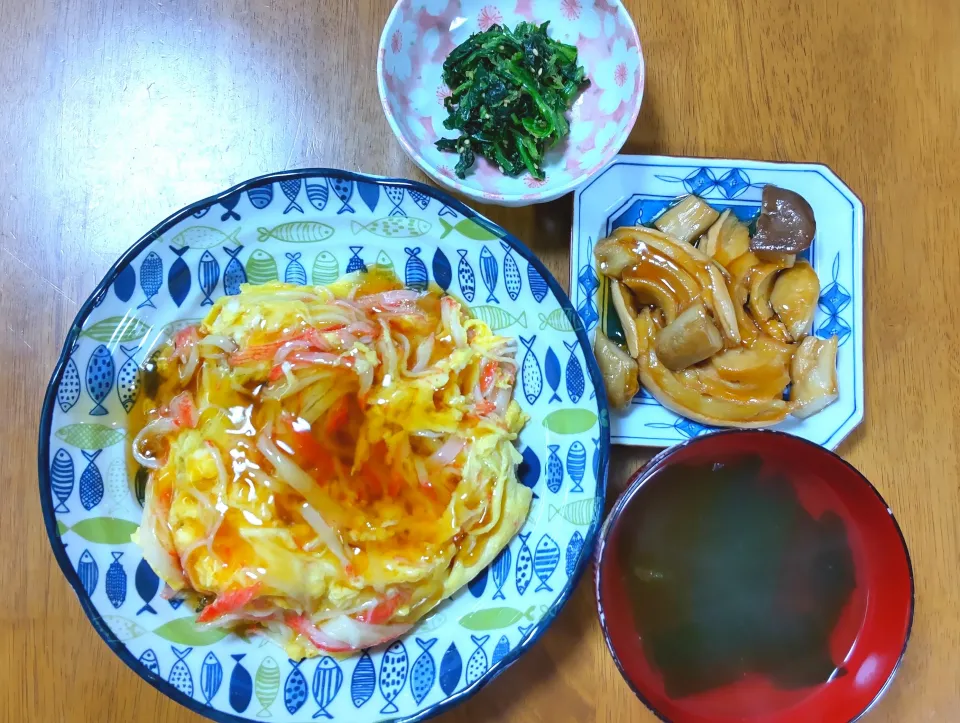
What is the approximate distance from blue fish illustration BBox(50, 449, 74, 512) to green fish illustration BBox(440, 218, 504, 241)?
0.98m

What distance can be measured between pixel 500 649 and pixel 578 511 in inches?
13.7

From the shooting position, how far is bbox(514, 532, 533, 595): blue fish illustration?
155 cm

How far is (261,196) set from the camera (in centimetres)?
155

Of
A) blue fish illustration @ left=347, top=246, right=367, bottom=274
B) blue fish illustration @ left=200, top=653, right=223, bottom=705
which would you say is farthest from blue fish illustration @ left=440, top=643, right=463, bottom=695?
blue fish illustration @ left=347, top=246, right=367, bottom=274

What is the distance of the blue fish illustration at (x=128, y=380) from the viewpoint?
5.08ft

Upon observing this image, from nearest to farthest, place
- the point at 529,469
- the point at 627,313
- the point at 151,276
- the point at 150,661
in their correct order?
the point at 150,661
the point at 151,276
the point at 529,469
the point at 627,313

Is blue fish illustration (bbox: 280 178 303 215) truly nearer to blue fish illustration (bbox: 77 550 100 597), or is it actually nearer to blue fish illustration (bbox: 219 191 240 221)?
blue fish illustration (bbox: 219 191 240 221)

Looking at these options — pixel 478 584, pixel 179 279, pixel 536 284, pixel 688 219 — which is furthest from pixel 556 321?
pixel 179 279

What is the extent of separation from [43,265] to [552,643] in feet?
5.44

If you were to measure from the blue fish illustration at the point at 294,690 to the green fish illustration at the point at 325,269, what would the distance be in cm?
90

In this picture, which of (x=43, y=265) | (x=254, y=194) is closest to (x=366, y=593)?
(x=254, y=194)

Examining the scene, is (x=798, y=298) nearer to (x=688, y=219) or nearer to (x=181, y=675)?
(x=688, y=219)

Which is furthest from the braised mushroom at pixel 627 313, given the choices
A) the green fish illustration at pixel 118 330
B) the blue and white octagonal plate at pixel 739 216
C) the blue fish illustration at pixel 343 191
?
the green fish illustration at pixel 118 330

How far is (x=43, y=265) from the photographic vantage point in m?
1.78
